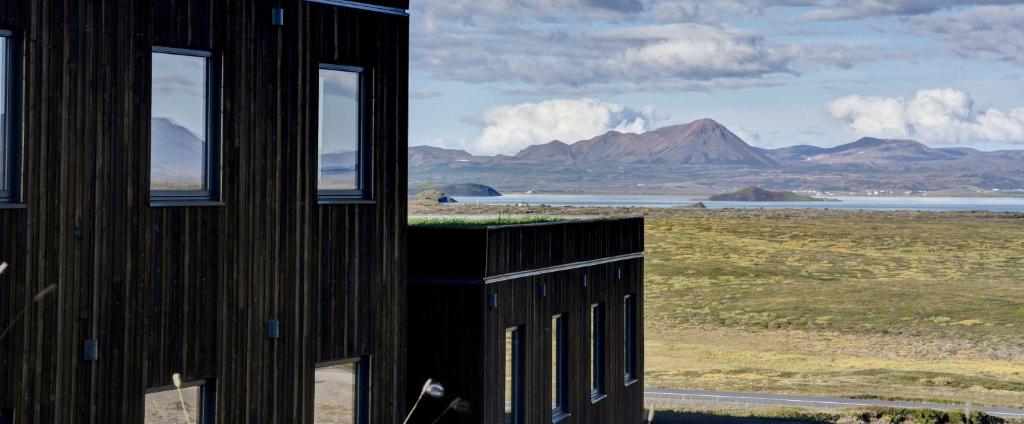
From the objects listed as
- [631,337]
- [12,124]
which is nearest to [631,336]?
[631,337]

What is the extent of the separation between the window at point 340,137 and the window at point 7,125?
291 cm

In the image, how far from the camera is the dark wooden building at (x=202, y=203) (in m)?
9.28

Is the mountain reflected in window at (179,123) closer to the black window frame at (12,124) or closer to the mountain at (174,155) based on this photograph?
the mountain at (174,155)

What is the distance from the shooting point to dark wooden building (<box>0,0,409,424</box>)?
9.28 meters

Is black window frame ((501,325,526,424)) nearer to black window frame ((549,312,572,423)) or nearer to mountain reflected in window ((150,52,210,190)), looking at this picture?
black window frame ((549,312,572,423))

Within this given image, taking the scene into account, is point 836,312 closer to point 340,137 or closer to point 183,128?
point 340,137

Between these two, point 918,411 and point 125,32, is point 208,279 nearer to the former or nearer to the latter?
point 125,32

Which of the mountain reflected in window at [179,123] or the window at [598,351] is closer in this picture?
the mountain reflected in window at [179,123]

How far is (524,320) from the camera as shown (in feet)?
51.7

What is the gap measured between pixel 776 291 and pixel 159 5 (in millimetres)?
75485

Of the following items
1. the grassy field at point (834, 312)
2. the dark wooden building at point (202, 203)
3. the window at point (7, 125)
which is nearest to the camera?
the window at point (7, 125)

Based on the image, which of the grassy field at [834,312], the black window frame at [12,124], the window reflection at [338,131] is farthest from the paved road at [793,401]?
the black window frame at [12,124]

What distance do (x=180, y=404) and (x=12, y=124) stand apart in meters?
2.56

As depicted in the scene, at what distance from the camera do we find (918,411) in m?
31.0
